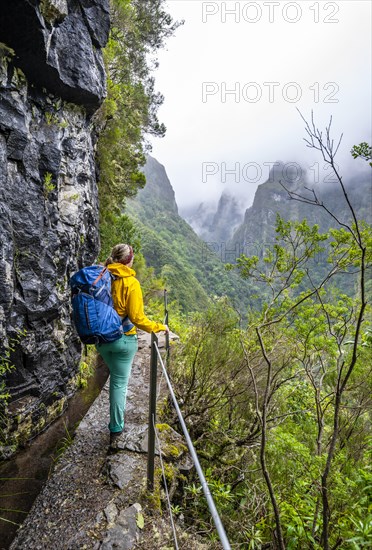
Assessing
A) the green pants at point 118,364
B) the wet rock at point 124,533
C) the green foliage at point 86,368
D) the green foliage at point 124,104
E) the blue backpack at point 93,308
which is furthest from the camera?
the green foliage at point 124,104

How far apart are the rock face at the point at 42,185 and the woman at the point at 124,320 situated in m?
1.53

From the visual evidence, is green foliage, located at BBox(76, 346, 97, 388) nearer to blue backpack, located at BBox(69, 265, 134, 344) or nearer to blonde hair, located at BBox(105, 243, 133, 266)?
blue backpack, located at BBox(69, 265, 134, 344)

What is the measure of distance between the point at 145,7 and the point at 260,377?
12966mm

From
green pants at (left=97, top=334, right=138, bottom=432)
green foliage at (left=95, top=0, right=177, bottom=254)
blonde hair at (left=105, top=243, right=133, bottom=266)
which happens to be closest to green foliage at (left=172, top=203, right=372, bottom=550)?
green pants at (left=97, top=334, right=138, bottom=432)

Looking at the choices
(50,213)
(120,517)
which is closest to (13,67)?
(50,213)

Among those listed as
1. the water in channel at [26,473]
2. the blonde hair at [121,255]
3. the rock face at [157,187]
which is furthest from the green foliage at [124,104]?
the rock face at [157,187]

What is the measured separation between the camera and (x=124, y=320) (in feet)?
9.16

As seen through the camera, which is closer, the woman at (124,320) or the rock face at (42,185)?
the woman at (124,320)

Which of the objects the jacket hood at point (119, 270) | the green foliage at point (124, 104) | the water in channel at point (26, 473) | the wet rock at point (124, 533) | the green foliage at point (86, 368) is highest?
the green foliage at point (124, 104)

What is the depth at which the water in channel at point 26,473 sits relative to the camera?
279 centimetres

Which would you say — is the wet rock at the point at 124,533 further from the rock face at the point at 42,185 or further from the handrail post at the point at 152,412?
the rock face at the point at 42,185

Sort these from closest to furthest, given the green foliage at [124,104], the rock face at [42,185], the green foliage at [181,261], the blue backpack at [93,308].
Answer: the blue backpack at [93,308] < the rock face at [42,185] < the green foliage at [124,104] < the green foliage at [181,261]

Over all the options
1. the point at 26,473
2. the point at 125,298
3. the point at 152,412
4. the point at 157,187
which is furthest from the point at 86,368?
the point at 157,187

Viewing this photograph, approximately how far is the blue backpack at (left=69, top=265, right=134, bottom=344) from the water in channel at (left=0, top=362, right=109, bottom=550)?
180 centimetres
